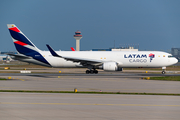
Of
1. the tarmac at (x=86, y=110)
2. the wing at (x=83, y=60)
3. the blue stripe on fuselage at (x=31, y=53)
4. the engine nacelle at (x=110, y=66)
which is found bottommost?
the tarmac at (x=86, y=110)

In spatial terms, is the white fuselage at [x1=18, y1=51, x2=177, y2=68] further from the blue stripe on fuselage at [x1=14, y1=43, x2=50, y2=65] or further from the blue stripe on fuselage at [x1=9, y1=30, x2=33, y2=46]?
the blue stripe on fuselage at [x1=9, y1=30, x2=33, y2=46]

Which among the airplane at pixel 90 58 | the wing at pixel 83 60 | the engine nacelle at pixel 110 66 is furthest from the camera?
the airplane at pixel 90 58

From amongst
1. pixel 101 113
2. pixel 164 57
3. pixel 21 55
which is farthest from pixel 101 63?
pixel 101 113

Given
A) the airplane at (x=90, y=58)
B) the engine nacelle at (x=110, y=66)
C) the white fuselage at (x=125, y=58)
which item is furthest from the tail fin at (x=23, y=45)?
the engine nacelle at (x=110, y=66)

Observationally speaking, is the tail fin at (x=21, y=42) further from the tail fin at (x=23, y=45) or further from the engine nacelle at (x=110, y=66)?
the engine nacelle at (x=110, y=66)

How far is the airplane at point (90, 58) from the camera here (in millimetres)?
42625

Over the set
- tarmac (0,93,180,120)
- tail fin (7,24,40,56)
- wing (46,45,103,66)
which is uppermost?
tail fin (7,24,40,56)

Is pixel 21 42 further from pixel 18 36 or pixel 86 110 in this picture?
pixel 86 110

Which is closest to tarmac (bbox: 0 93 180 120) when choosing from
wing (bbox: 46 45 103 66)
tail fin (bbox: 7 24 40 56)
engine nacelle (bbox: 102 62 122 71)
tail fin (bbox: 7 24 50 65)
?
engine nacelle (bbox: 102 62 122 71)

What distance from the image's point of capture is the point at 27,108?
40.5 feet

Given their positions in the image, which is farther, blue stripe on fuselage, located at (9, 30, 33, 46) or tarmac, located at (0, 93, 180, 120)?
blue stripe on fuselage, located at (9, 30, 33, 46)

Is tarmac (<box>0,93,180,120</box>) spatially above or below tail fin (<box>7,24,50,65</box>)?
below

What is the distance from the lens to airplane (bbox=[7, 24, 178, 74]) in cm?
4262

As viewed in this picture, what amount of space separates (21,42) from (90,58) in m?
12.8
